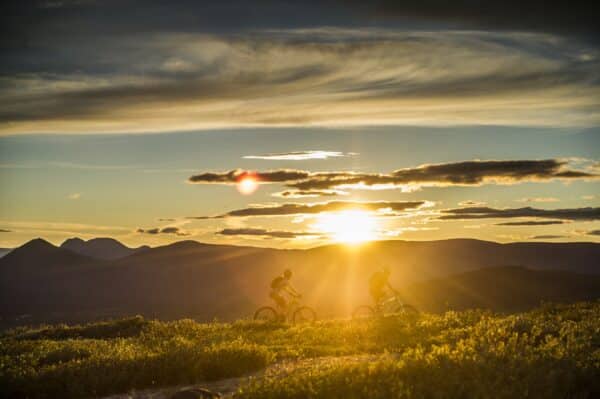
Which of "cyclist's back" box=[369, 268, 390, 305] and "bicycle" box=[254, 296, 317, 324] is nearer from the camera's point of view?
"bicycle" box=[254, 296, 317, 324]

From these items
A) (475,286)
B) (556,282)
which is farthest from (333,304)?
(556,282)

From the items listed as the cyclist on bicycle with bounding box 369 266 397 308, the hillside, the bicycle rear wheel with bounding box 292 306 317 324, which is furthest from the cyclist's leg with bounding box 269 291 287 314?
the hillside

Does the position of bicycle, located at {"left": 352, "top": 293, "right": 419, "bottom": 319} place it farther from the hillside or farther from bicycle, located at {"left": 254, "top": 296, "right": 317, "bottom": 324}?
the hillside

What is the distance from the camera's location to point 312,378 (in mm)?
10719

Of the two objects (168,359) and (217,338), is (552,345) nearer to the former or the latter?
(168,359)

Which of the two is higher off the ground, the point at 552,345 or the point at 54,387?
the point at 552,345

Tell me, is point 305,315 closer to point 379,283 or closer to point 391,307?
point 379,283

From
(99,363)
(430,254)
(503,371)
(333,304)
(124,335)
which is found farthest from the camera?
(430,254)

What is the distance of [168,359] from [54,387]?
97.5 inches

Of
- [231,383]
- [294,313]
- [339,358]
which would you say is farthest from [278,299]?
[231,383]

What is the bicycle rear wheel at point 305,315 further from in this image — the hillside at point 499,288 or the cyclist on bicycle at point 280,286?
the hillside at point 499,288

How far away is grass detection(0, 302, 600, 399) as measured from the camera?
400 inches

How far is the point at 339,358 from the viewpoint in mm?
15703

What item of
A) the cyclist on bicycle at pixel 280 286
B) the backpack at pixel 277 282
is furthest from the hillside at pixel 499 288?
the backpack at pixel 277 282
